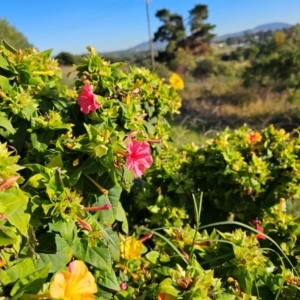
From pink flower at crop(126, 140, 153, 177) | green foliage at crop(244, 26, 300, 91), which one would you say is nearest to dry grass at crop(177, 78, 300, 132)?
green foliage at crop(244, 26, 300, 91)

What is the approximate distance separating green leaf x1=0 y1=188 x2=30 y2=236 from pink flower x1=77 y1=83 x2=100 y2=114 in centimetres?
45

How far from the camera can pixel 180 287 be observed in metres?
0.97

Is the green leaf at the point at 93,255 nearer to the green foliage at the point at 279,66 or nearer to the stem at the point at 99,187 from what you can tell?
the stem at the point at 99,187

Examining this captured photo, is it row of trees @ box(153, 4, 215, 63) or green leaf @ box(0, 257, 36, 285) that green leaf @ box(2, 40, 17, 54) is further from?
row of trees @ box(153, 4, 215, 63)

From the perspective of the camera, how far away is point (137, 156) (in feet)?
3.45

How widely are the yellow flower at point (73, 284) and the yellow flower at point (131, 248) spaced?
575 mm

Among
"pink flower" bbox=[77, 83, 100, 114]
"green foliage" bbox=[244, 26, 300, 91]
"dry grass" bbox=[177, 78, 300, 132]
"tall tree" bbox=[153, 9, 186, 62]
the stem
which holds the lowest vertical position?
"dry grass" bbox=[177, 78, 300, 132]

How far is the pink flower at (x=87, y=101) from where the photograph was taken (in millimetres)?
1135

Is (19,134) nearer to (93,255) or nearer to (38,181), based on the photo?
(38,181)

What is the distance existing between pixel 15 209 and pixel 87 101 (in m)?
0.49

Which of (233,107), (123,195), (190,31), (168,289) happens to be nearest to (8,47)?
(168,289)

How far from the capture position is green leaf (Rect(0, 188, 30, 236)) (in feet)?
2.38

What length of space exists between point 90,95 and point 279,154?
94 centimetres

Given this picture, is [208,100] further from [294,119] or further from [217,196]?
[217,196]
